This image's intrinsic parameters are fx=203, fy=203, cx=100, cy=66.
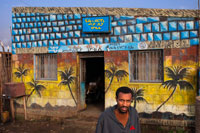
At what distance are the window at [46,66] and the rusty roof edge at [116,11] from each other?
1.84 m

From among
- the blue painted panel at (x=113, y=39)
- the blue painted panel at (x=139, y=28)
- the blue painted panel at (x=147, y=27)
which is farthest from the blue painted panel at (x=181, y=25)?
the blue painted panel at (x=113, y=39)

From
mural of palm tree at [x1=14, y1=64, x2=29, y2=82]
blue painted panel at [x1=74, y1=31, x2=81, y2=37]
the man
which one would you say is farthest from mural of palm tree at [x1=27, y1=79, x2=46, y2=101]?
the man

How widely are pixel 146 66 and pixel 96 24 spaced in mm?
2312

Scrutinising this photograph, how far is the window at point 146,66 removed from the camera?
A: 6715 mm

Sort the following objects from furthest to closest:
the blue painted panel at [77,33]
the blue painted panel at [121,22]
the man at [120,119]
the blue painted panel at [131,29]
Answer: the blue painted panel at [77,33] < the blue painted panel at [121,22] < the blue painted panel at [131,29] < the man at [120,119]

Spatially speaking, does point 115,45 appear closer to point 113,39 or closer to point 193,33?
point 113,39

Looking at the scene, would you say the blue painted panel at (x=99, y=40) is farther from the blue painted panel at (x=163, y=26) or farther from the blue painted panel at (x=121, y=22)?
the blue painted panel at (x=163, y=26)

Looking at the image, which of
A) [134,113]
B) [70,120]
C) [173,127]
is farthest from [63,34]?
[134,113]

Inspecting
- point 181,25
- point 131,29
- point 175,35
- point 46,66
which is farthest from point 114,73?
point 46,66

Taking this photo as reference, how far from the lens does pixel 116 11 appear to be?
23.2ft

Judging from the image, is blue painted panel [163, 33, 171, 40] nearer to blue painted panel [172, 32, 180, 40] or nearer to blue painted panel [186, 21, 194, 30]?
blue painted panel [172, 32, 180, 40]

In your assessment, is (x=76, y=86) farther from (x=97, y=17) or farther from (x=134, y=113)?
(x=134, y=113)

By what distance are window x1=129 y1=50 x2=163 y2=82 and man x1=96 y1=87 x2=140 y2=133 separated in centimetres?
427

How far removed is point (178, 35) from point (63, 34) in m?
4.18
